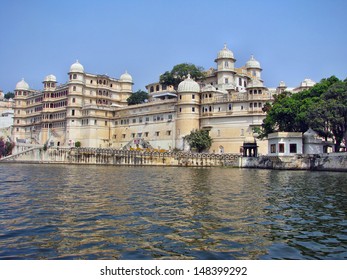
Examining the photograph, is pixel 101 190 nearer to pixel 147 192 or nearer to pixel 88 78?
pixel 147 192

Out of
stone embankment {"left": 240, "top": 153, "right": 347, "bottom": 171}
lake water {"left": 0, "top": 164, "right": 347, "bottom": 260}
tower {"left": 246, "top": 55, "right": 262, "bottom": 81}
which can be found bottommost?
lake water {"left": 0, "top": 164, "right": 347, "bottom": 260}

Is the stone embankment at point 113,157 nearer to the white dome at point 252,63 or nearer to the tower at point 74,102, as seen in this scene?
the tower at point 74,102

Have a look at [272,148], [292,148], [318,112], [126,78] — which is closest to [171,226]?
[318,112]

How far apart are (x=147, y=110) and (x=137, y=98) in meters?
10.8

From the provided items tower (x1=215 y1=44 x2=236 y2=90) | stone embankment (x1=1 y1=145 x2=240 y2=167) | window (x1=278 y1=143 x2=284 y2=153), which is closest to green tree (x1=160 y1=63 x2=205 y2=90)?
tower (x1=215 y1=44 x2=236 y2=90)

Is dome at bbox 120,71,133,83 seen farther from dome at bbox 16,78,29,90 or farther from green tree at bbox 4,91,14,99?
green tree at bbox 4,91,14,99

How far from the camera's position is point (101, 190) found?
74.1 feet

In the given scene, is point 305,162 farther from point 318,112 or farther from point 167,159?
point 167,159

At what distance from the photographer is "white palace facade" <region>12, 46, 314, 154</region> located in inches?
2613

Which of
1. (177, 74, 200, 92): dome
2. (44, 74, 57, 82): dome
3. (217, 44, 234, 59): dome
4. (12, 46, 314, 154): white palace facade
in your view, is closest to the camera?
(12, 46, 314, 154): white palace facade

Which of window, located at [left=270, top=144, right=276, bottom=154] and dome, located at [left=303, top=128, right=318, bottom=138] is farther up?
dome, located at [left=303, top=128, right=318, bottom=138]

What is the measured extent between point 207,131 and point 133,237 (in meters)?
57.3

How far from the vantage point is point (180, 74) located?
79938 millimetres

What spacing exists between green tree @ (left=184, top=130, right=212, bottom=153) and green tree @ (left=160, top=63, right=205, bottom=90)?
54.3ft
